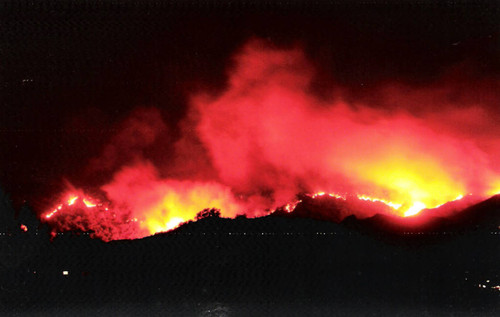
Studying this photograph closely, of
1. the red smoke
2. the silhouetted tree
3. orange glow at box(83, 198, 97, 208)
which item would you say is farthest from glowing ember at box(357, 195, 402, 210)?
orange glow at box(83, 198, 97, 208)

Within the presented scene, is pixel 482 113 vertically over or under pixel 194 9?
under

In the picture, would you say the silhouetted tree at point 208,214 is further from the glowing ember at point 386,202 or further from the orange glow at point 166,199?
the glowing ember at point 386,202

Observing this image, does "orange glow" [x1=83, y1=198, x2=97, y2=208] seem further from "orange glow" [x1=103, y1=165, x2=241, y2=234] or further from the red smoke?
"orange glow" [x1=103, y1=165, x2=241, y2=234]

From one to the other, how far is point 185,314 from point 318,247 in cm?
135

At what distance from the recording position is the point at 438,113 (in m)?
3.22

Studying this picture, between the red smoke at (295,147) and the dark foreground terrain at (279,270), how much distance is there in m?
0.25

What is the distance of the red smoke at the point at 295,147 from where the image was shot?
319 centimetres

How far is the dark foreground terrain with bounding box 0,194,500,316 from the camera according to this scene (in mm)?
3193

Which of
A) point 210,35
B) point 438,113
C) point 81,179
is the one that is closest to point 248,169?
point 210,35

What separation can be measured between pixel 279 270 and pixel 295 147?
44.2 inches

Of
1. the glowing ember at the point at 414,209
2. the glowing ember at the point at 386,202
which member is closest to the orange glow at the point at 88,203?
the glowing ember at the point at 386,202

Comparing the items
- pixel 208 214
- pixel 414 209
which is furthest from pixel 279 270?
pixel 414 209

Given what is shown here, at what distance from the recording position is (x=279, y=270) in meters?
3.21

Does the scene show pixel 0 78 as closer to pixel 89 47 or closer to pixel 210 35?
pixel 89 47
